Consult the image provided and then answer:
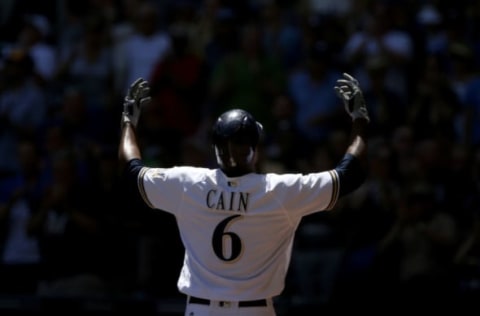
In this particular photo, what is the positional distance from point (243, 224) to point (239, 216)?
0.04 m

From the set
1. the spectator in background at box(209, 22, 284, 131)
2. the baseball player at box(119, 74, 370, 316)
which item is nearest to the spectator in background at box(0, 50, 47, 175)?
the spectator in background at box(209, 22, 284, 131)

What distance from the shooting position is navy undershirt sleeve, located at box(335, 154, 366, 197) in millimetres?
4910

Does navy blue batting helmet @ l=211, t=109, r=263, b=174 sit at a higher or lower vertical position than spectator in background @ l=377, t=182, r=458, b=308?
higher

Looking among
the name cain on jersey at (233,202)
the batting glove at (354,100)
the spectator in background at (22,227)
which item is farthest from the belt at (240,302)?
the spectator in background at (22,227)

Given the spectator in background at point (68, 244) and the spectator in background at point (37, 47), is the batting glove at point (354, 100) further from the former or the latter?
the spectator in background at point (37, 47)

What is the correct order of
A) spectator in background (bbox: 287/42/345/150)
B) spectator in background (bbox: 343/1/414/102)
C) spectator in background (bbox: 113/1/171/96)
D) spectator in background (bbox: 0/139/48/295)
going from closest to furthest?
spectator in background (bbox: 0/139/48/295) → spectator in background (bbox: 287/42/345/150) → spectator in background (bbox: 343/1/414/102) → spectator in background (bbox: 113/1/171/96)

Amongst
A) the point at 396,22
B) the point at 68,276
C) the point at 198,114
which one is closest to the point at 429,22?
the point at 396,22

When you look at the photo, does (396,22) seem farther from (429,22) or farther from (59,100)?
(59,100)

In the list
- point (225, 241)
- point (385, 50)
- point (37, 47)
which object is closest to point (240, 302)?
point (225, 241)

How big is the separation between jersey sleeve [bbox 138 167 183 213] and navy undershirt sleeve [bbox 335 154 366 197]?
75 centimetres

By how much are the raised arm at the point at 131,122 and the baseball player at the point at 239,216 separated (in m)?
0.38

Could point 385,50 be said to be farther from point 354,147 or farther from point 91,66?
point 354,147

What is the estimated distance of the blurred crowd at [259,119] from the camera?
8672 millimetres

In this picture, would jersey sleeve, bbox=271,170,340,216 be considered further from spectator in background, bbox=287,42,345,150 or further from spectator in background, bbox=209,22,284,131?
spectator in background, bbox=209,22,284,131
